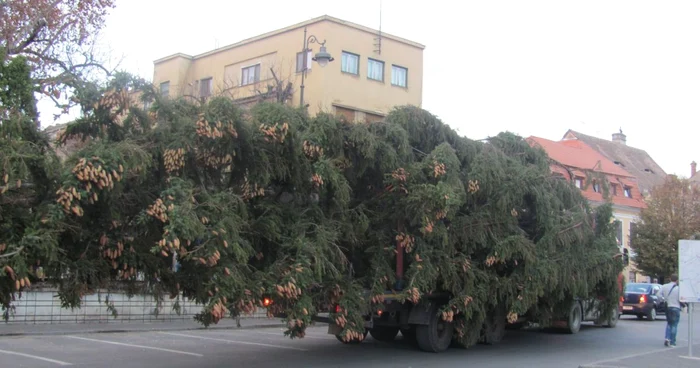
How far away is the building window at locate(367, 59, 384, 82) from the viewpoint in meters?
33.6

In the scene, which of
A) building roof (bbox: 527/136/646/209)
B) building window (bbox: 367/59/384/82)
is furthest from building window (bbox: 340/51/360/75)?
building roof (bbox: 527/136/646/209)

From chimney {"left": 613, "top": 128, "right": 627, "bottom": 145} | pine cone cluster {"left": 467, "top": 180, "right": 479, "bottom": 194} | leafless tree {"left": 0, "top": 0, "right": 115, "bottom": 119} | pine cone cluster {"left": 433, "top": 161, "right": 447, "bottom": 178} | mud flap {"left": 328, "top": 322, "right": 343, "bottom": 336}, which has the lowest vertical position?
mud flap {"left": 328, "top": 322, "right": 343, "bottom": 336}

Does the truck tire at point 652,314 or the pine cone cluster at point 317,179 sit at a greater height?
the pine cone cluster at point 317,179

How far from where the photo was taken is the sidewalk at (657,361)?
11.9m

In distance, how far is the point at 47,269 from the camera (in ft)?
25.8

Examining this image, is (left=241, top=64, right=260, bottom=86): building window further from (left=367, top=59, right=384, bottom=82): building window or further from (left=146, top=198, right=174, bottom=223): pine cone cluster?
(left=146, top=198, right=174, bottom=223): pine cone cluster

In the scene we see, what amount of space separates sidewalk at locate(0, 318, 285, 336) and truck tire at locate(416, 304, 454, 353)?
343 centimetres

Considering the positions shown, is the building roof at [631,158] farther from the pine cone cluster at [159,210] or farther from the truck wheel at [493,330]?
the pine cone cluster at [159,210]

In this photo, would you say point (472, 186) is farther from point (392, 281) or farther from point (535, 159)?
point (535, 159)

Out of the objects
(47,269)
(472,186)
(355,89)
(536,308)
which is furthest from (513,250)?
(355,89)

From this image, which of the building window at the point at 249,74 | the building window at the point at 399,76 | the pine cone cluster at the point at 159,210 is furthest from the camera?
the building window at the point at 399,76

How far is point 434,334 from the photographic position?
13359 mm

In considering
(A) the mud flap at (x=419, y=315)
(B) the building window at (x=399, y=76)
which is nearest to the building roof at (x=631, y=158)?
(B) the building window at (x=399, y=76)

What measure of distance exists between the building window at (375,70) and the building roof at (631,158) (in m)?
30.5
